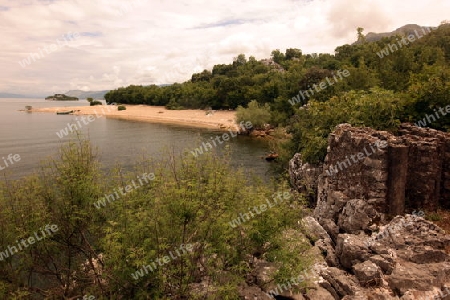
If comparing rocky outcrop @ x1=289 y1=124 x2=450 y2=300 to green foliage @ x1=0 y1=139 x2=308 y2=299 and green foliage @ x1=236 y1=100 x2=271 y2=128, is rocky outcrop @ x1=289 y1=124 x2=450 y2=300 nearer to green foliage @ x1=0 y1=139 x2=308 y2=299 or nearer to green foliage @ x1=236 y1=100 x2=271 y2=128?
green foliage @ x1=0 y1=139 x2=308 y2=299

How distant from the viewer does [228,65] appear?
518 ft

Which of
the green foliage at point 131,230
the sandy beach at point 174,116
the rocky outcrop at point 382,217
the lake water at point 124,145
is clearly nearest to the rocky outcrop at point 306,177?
the rocky outcrop at point 382,217

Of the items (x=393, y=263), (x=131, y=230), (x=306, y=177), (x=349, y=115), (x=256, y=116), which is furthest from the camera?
(x=256, y=116)

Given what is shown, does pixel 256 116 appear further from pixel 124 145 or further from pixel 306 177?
pixel 306 177

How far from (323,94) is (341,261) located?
44.3 meters

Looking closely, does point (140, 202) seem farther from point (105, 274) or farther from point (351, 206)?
point (351, 206)

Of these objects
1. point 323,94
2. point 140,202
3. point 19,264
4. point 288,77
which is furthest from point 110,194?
point 288,77

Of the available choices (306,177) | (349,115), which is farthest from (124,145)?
(349,115)

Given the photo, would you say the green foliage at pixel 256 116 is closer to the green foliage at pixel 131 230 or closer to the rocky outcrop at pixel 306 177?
the rocky outcrop at pixel 306 177

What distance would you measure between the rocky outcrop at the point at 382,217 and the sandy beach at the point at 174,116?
62.4 metres

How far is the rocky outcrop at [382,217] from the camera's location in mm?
15000

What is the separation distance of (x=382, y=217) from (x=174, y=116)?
10263 cm

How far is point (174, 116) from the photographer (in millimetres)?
117000

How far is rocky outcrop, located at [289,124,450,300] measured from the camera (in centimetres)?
1500
